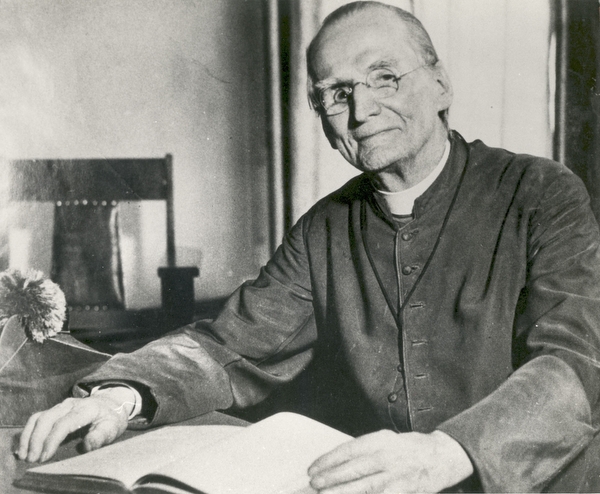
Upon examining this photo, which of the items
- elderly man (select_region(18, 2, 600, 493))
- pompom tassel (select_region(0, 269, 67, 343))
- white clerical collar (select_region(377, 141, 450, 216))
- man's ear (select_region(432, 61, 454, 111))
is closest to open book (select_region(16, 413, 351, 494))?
elderly man (select_region(18, 2, 600, 493))

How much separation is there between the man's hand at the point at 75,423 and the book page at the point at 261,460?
32 centimetres

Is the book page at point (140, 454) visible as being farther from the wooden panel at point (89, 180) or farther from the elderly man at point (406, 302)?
the wooden panel at point (89, 180)

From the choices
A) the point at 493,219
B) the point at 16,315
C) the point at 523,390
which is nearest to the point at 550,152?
the point at 493,219

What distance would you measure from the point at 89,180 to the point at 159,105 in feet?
1.00

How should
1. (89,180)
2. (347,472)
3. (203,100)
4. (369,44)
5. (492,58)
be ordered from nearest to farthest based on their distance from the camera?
(347,472)
(369,44)
(492,58)
(89,180)
(203,100)

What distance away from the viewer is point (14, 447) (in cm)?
112

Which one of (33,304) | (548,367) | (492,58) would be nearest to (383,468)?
(548,367)

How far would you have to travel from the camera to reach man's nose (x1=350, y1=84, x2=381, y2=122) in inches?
53.8

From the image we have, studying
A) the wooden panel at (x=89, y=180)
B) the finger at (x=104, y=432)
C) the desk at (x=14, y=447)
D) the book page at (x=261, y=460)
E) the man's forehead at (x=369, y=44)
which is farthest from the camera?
the wooden panel at (x=89, y=180)

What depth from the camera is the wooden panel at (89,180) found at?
1500 mm

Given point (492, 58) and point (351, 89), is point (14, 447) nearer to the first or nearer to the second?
point (351, 89)

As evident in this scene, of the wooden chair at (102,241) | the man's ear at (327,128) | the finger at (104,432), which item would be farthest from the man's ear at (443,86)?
the finger at (104,432)

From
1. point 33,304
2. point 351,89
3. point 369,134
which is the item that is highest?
point 351,89

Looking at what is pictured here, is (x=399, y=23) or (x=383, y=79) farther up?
(x=399, y=23)
